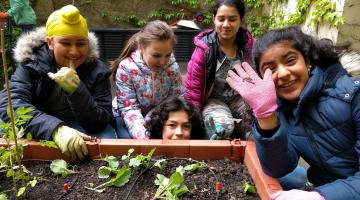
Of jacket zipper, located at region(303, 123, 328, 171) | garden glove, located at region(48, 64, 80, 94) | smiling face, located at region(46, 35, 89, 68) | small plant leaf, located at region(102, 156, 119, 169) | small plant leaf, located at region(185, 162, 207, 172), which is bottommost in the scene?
small plant leaf, located at region(185, 162, 207, 172)

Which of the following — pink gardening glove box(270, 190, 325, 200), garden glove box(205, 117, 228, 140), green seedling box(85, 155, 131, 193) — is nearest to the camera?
pink gardening glove box(270, 190, 325, 200)

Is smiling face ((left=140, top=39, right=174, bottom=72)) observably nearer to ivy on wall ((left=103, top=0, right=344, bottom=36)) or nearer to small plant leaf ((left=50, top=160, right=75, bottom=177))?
small plant leaf ((left=50, top=160, right=75, bottom=177))

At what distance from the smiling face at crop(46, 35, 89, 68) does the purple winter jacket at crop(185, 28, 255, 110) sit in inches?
31.6

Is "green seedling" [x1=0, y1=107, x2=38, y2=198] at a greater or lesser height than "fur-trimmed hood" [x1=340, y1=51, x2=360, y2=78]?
lesser

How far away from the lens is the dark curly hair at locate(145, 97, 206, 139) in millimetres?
1872

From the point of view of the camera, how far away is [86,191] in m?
1.23

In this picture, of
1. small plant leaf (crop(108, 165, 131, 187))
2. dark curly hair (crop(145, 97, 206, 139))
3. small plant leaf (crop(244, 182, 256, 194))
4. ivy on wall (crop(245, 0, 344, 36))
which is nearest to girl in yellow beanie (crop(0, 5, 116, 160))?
dark curly hair (crop(145, 97, 206, 139))

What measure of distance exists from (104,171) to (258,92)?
690 millimetres

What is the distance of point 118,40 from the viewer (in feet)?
14.1

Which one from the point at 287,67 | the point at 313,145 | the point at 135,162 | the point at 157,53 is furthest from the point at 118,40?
the point at 313,145

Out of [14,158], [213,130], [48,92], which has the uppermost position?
[48,92]

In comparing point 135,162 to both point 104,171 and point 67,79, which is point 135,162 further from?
point 67,79

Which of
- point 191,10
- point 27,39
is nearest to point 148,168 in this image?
point 27,39

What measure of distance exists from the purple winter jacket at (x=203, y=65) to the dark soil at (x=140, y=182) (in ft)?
3.10
